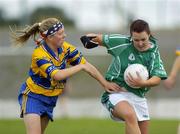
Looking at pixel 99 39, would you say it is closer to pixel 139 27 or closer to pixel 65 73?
pixel 139 27

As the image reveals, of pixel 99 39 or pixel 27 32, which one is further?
pixel 99 39

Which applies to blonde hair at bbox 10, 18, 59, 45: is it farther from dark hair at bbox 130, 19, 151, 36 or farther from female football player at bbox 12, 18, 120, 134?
dark hair at bbox 130, 19, 151, 36

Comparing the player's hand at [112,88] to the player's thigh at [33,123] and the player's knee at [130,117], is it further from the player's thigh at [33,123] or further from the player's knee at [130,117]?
the player's thigh at [33,123]

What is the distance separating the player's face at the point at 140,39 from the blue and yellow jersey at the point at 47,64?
0.77 metres

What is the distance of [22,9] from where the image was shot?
3014cm

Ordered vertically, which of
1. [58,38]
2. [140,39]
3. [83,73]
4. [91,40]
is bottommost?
[83,73]

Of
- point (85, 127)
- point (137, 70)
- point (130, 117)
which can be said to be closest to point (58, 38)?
point (137, 70)

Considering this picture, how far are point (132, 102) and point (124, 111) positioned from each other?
1.15 ft

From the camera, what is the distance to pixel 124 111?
9.30 m

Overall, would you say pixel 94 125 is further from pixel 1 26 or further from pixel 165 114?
pixel 1 26

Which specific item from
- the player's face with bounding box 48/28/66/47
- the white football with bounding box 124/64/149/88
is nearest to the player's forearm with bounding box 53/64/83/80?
the player's face with bounding box 48/28/66/47

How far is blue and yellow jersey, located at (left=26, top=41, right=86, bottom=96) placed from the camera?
Result: 9266mm

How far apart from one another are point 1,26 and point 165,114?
13497 millimetres

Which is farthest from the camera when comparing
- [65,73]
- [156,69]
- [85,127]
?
[85,127]
